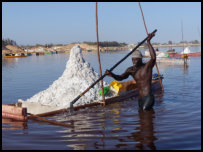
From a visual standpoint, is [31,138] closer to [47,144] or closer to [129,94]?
[47,144]

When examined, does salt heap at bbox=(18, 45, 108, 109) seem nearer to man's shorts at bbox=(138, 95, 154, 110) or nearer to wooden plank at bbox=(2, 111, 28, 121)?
wooden plank at bbox=(2, 111, 28, 121)

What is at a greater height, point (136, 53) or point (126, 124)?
point (136, 53)

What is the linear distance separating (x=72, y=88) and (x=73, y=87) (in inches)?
2.9

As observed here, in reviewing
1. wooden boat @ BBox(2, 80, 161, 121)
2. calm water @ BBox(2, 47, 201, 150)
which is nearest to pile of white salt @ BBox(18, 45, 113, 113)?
wooden boat @ BBox(2, 80, 161, 121)

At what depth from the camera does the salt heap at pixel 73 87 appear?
6863mm

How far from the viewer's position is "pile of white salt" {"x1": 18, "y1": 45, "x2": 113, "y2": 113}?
6859mm

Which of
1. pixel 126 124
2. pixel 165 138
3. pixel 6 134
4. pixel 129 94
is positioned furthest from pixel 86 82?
pixel 165 138

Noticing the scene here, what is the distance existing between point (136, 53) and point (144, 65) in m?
0.28

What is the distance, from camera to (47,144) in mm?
3877

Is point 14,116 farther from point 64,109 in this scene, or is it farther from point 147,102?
point 147,102

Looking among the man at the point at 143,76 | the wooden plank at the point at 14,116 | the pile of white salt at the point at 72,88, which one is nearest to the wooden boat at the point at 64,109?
the wooden plank at the point at 14,116

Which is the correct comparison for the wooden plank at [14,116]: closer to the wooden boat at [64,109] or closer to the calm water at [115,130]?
the wooden boat at [64,109]

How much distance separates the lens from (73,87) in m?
7.29

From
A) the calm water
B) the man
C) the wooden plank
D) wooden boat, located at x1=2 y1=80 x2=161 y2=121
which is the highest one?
the man
